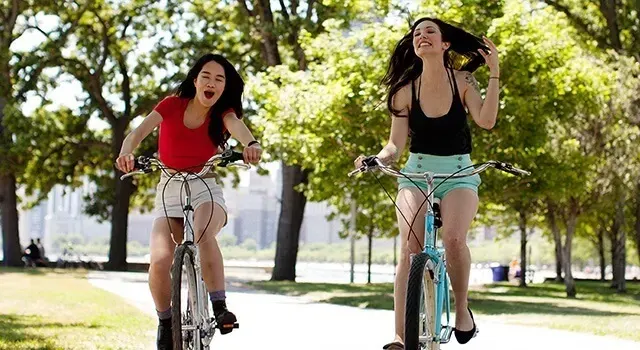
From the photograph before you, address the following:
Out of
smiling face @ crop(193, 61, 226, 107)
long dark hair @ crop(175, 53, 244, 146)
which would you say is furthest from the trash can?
smiling face @ crop(193, 61, 226, 107)

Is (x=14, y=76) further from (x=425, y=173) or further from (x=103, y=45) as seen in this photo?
(x=425, y=173)

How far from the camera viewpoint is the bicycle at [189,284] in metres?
6.13

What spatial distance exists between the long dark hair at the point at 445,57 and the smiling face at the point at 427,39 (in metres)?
0.04

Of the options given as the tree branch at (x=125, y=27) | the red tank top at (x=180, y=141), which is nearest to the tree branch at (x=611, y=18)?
the tree branch at (x=125, y=27)

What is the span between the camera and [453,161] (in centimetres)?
617

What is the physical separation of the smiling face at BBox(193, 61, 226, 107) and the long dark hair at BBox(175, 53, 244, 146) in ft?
0.19

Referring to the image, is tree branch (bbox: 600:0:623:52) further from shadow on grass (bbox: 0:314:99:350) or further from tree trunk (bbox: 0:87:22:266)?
shadow on grass (bbox: 0:314:99:350)

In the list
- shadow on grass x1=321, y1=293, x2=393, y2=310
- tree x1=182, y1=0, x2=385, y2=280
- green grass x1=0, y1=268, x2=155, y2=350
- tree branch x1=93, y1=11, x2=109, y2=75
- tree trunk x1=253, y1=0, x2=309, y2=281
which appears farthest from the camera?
tree branch x1=93, y1=11, x2=109, y2=75

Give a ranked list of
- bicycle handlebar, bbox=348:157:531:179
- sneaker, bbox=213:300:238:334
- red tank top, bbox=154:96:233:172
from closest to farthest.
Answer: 1. bicycle handlebar, bbox=348:157:531:179
2. sneaker, bbox=213:300:238:334
3. red tank top, bbox=154:96:233:172

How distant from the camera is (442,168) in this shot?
20.2 ft

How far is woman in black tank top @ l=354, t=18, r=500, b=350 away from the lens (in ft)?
20.1

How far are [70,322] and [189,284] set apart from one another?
6.55 m

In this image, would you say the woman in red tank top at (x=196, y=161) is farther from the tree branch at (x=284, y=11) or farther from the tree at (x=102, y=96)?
the tree at (x=102, y=96)

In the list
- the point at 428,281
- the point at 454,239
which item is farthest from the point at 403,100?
the point at 428,281
